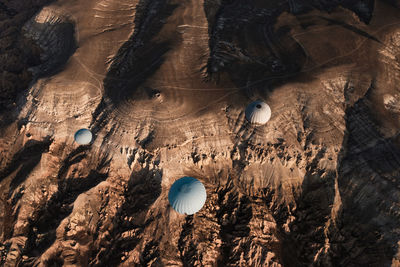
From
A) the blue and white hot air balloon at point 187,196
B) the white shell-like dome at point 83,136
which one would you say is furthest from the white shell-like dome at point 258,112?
the white shell-like dome at point 83,136

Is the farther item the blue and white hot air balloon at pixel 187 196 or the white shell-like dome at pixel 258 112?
the white shell-like dome at pixel 258 112

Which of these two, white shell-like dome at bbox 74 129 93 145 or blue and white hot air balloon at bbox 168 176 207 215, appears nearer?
blue and white hot air balloon at bbox 168 176 207 215

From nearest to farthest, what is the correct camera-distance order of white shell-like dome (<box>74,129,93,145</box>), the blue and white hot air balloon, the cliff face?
the blue and white hot air balloon < the cliff face < white shell-like dome (<box>74,129,93,145</box>)

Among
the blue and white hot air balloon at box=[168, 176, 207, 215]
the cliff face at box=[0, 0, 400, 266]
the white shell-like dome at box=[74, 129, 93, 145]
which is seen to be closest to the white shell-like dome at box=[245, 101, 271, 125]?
the cliff face at box=[0, 0, 400, 266]

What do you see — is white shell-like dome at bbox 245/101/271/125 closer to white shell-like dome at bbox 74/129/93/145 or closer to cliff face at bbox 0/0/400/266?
cliff face at bbox 0/0/400/266

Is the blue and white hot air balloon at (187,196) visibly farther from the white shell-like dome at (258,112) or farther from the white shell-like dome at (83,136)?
the white shell-like dome at (83,136)

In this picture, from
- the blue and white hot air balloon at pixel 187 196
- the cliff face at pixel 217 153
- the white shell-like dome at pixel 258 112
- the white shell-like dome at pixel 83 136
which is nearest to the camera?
the blue and white hot air balloon at pixel 187 196

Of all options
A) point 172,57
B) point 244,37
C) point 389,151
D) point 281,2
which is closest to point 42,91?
point 172,57
